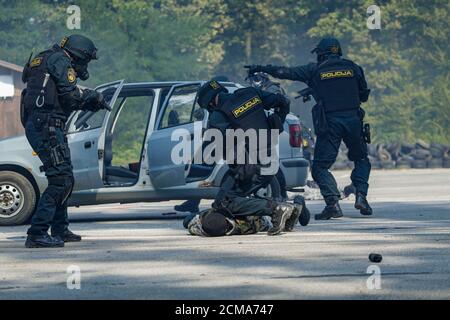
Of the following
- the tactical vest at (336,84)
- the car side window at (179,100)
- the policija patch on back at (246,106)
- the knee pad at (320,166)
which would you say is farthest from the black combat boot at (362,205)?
the policija patch on back at (246,106)

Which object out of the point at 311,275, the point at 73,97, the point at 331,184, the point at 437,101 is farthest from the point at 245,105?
the point at 437,101

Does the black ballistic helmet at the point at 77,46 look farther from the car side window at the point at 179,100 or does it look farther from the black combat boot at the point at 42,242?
the car side window at the point at 179,100

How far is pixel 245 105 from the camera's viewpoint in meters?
11.7

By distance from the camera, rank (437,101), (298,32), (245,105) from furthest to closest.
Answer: (298,32)
(437,101)
(245,105)

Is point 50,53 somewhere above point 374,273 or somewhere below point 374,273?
above

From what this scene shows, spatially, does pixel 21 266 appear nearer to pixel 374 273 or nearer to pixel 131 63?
pixel 374 273

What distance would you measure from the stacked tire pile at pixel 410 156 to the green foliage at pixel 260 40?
11358 mm

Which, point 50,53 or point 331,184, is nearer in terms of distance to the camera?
point 50,53

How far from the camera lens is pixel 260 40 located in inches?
2285

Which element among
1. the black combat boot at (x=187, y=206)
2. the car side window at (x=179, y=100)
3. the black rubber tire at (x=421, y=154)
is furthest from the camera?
the black rubber tire at (x=421, y=154)

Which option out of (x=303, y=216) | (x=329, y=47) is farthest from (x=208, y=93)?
(x=329, y=47)

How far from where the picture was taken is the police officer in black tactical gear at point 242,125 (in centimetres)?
1168

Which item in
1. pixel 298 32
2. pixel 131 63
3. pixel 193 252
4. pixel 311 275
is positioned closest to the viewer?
pixel 311 275

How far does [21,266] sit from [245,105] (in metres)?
3.25
